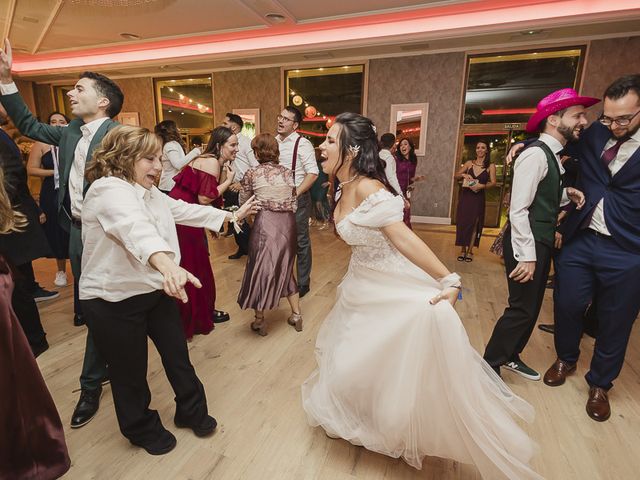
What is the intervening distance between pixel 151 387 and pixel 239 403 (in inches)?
23.0

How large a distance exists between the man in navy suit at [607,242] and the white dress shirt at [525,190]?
0.71ft

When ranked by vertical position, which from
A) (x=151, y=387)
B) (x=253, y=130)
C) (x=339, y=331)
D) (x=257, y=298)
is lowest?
(x=151, y=387)

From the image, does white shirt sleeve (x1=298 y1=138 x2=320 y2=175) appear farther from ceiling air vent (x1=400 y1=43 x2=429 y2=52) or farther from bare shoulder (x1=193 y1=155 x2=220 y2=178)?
ceiling air vent (x1=400 y1=43 x2=429 y2=52)

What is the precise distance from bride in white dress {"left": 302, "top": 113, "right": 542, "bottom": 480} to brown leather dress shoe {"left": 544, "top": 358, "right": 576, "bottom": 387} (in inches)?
34.8

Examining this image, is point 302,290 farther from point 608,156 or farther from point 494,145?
point 494,145

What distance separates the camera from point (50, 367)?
2355 millimetres

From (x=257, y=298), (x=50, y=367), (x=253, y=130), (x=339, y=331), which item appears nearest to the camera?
(x=339, y=331)

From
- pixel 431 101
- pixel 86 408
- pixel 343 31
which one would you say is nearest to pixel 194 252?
pixel 86 408

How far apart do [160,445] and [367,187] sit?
5.05 feet

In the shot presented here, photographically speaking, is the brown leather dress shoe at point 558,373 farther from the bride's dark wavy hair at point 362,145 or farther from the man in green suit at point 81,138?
the man in green suit at point 81,138

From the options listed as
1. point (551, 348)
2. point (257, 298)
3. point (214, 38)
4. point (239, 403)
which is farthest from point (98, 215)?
point (214, 38)

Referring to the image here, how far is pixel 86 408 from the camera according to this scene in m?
1.91

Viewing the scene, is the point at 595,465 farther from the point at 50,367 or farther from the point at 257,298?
the point at 50,367

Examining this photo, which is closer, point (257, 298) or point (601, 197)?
point (601, 197)
